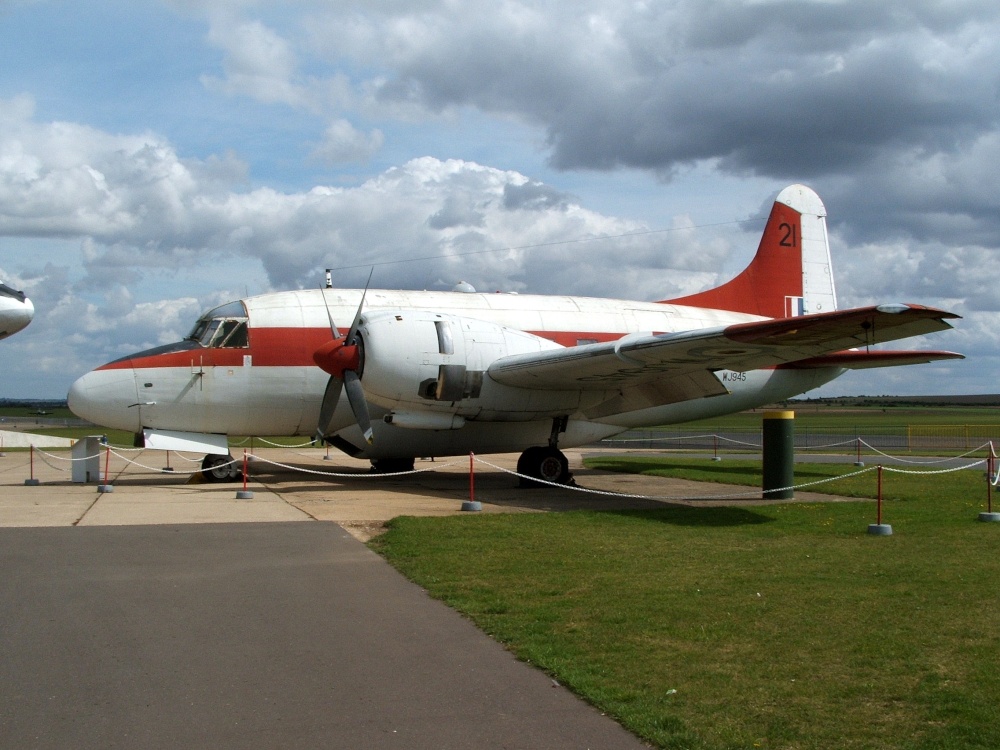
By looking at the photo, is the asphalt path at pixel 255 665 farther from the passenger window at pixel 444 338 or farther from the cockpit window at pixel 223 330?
the cockpit window at pixel 223 330

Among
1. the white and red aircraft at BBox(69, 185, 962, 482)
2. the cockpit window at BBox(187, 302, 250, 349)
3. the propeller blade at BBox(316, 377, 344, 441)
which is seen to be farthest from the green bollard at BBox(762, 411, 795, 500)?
the cockpit window at BBox(187, 302, 250, 349)

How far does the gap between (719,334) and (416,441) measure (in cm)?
708

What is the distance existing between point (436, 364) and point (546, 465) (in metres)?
3.50

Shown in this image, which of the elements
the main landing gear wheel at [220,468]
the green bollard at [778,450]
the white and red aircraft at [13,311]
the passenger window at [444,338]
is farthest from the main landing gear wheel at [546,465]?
the white and red aircraft at [13,311]

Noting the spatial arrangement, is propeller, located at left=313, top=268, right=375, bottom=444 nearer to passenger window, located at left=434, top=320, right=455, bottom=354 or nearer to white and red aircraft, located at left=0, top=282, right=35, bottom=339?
passenger window, located at left=434, top=320, right=455, bottom=354

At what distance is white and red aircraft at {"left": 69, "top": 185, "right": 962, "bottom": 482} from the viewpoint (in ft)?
49.6

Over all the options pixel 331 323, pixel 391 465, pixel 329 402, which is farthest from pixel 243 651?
pixel 391 465

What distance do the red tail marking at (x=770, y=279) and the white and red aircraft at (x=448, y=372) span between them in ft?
3.94

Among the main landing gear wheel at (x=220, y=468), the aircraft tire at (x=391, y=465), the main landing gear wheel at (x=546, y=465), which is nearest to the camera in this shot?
the main landing gear wheel at (x=546, y=465)

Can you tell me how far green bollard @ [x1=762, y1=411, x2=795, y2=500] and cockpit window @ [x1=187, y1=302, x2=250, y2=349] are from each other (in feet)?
32.2

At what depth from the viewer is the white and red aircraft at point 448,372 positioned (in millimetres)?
15109

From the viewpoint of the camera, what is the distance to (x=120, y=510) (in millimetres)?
13406

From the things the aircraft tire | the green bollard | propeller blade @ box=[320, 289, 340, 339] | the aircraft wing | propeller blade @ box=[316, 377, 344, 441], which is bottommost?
the aircraft tire

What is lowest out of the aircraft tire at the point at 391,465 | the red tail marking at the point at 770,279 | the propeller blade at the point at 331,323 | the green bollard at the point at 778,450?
the aircraft tire at the point at 391,465
